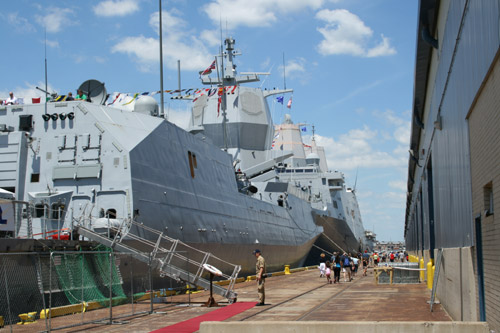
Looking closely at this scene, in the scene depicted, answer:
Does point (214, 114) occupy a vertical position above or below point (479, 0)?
above

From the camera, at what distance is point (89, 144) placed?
16.7 m

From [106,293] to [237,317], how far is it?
412 centimetres

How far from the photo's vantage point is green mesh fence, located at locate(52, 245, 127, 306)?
12438 millimetres

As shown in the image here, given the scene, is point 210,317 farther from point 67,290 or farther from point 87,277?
point 87,277

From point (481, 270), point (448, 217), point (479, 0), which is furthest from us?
point (448, 217)

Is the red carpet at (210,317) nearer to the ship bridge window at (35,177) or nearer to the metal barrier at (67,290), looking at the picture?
the metal barrier at (67,290)

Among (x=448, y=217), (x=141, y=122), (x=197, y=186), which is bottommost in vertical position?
(x=448, y=217)

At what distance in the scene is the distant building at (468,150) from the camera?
5789mm

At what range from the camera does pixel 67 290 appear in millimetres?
12461

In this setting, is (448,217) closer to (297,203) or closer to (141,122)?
(141,122)

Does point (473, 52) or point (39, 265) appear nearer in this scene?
point (473, 52)

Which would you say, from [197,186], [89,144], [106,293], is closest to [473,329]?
[106,293]

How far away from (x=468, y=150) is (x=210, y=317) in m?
6.34

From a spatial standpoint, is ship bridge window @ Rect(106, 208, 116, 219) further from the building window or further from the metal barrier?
the building window
